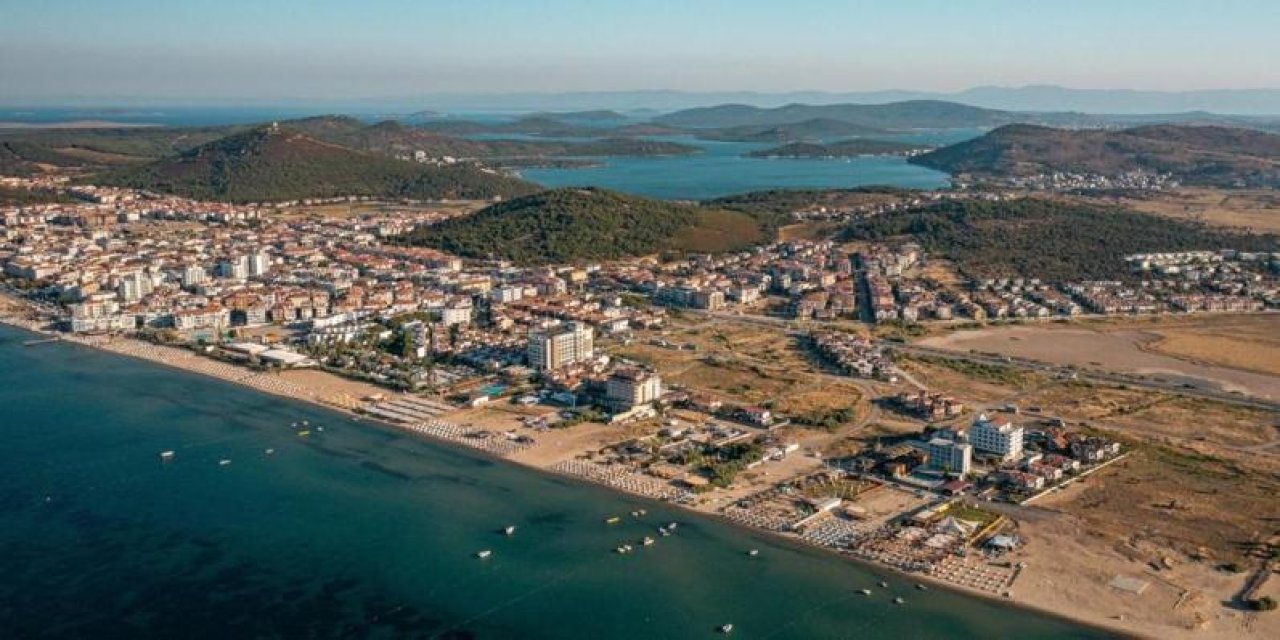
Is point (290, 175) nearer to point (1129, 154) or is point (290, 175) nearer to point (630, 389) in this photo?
point (630, 389)

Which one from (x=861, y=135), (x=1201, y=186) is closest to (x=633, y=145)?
(x=861, y=135)

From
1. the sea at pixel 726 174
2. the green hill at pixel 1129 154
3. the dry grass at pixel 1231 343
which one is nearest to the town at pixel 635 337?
the dry grass at pixel 1231 343

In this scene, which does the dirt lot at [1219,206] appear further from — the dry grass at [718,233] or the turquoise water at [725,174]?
the dry grass at [718,233]

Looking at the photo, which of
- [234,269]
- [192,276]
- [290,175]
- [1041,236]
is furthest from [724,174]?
[192,276]

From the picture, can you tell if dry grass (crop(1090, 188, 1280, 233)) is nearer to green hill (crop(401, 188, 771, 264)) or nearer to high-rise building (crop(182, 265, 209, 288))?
green hill (crop(401, 188, 771, 264))

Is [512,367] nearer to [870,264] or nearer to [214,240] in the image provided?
[870,264]

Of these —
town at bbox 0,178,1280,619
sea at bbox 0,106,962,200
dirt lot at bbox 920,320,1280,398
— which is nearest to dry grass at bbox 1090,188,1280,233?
town at bbox 0,178,1280,619
